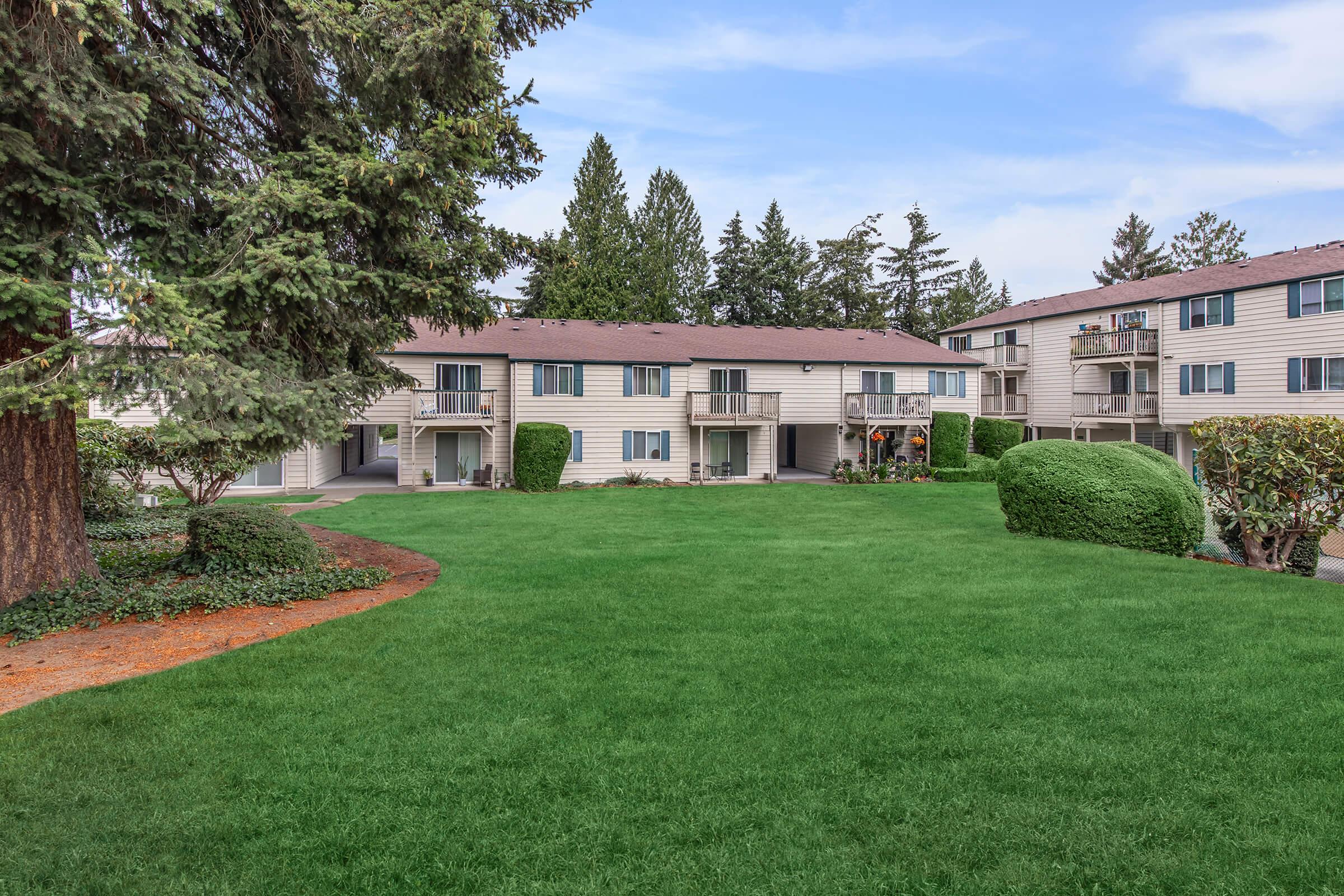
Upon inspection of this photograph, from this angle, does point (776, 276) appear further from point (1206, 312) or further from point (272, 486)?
point (272, 486)

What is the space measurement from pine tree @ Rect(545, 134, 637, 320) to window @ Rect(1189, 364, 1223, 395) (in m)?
25.7

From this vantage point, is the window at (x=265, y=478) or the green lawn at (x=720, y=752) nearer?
the green lawn at (x=720, y=752)

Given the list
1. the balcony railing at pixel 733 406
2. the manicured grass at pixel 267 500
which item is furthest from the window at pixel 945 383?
the manicured grass at pixel 267 500

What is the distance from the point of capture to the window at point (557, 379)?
24.0m

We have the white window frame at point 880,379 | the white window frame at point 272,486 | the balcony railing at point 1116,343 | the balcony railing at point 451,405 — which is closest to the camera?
the white window frame at point 272,486

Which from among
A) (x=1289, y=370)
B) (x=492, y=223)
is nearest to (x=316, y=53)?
(x=492, y=223)

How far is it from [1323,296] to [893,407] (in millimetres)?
12852

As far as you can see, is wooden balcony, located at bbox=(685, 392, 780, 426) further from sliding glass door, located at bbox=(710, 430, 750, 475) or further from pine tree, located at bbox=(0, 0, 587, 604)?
pine tree, located at bbox=(0, 0, 587, 604)

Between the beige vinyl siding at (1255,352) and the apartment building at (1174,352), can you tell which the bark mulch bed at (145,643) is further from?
the apartment building at (1174,352)

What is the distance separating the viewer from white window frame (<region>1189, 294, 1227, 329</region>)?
23734mm

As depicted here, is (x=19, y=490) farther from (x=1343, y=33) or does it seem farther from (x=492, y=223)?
(x=1343, y=33)

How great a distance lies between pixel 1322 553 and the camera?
1212cm

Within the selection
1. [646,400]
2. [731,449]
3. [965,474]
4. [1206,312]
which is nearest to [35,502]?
[646,400]

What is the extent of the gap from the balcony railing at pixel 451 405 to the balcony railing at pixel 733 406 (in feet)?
23.5
